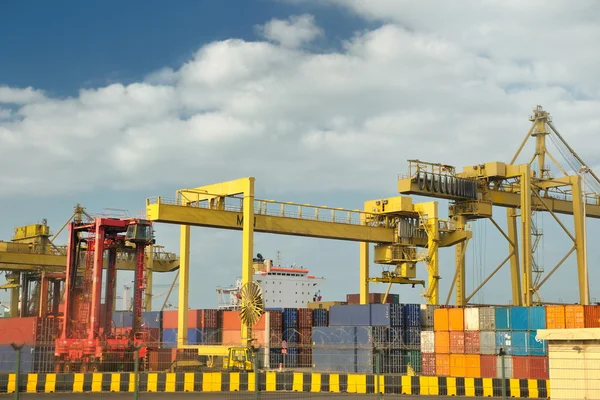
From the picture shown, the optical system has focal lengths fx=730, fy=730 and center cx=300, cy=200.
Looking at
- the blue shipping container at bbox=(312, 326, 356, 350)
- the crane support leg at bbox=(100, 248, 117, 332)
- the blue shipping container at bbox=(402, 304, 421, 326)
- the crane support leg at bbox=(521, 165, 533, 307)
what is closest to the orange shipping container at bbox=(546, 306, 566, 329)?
the blue shipping container at bbox=(402, 304, 421, 326)

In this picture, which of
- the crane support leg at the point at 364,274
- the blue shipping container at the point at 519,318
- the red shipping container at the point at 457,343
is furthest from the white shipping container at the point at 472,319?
the crane support leg at the point at 364,274

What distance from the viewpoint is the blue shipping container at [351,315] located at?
127ft

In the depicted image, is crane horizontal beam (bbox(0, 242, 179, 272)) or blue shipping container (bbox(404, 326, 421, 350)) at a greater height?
crane horizontal beam (bbox(0, 242, 179, 272))

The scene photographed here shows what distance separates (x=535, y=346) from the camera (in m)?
32.7

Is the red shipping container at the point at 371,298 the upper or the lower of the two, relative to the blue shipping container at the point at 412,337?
upper

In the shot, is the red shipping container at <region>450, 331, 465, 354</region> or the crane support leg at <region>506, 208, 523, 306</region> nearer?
the red shipping container at <region>450, 331, 465, 354</region>

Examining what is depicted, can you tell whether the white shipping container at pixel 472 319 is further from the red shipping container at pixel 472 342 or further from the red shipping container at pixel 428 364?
the red shipping container at pixel 428 364

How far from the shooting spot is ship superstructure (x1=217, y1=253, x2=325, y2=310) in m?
69.2

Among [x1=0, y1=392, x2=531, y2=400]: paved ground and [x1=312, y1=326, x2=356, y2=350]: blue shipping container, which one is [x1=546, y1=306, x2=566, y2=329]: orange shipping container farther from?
[x1=312, y1=326, x2=356, y2=350]: blue shipping container

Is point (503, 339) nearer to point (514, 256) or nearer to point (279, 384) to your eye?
point (279, 384)

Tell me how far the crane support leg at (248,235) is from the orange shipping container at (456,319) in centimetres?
1081

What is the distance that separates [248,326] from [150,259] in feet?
103

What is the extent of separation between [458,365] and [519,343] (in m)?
3.27

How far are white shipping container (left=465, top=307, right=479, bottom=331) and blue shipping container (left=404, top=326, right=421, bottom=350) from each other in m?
3.42
